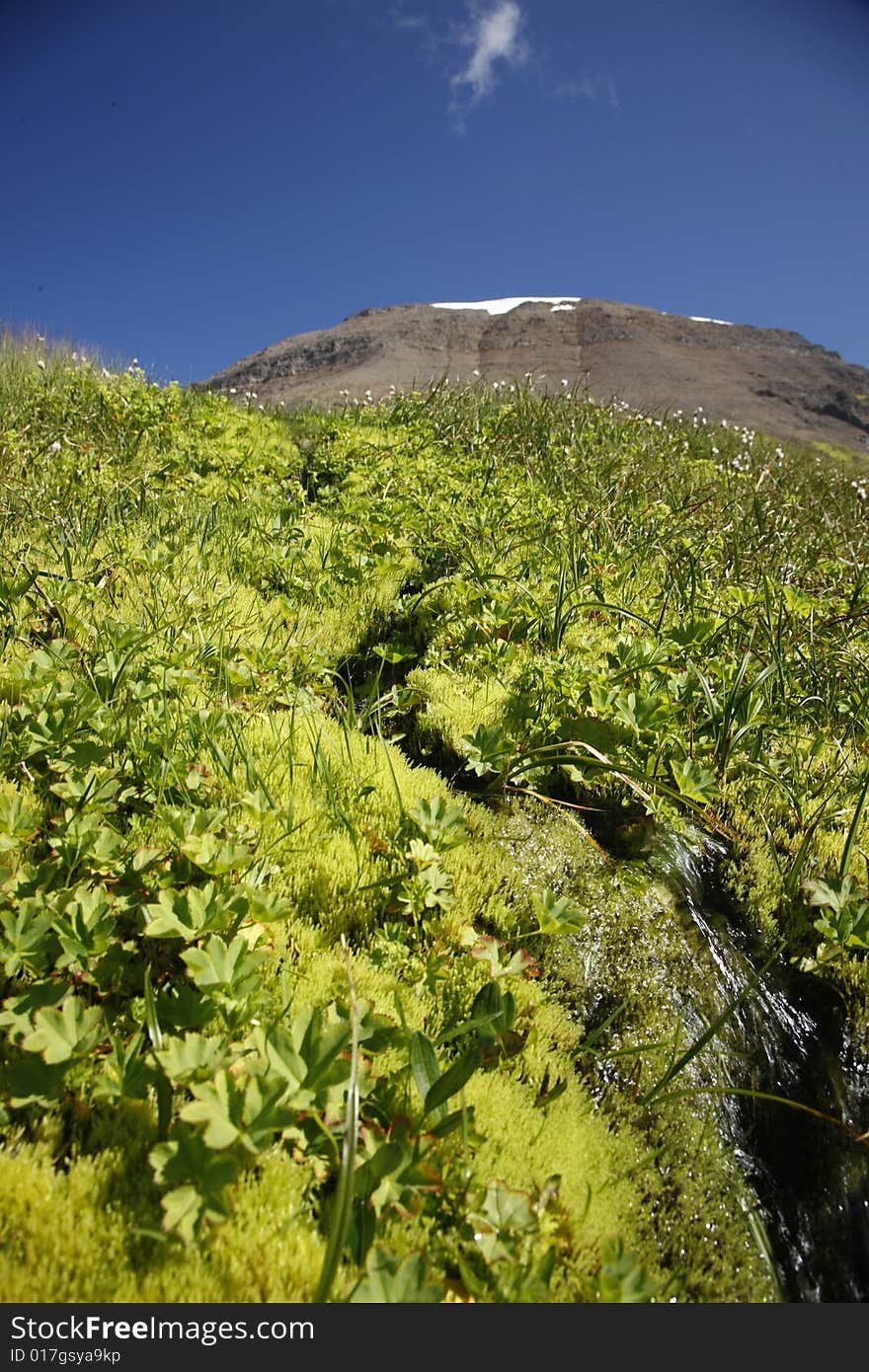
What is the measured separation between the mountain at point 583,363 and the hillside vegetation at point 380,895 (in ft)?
34.8

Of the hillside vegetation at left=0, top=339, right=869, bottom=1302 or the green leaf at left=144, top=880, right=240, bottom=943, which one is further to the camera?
the green leaf at left=144, top=880, right=240, bottom=943

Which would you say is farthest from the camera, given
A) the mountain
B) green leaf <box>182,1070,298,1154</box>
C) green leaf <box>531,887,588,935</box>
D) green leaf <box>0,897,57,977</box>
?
the mountain

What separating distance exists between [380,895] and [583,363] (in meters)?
21.8

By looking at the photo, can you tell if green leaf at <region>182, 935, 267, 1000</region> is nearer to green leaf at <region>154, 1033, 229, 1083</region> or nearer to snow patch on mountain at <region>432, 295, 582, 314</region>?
green leaf at <region>154, 1033, 229, 1083</region>

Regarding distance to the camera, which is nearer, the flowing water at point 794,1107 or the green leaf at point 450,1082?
the green leaf at point 450,1082

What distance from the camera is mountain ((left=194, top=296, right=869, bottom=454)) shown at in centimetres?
1805

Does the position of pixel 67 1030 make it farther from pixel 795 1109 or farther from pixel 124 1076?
pixel 795 1109

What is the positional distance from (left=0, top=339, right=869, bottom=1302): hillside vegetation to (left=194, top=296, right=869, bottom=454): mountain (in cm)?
1061

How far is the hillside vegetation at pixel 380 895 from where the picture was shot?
163cm

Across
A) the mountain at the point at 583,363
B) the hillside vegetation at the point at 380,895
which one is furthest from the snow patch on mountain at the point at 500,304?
the hillside vegetation at the point at 380,895

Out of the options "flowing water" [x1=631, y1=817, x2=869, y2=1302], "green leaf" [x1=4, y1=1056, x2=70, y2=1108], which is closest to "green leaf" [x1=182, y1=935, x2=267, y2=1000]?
"green leaf" [x1=4, y1=1056, x2=70, y2=1108]

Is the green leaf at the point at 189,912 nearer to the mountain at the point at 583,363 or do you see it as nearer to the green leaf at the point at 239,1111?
the green leaf at the point at 239,1111

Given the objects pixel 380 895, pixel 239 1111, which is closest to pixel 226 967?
pixel 239 1111

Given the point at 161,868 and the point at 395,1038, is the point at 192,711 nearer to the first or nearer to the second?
the point at 161,868
